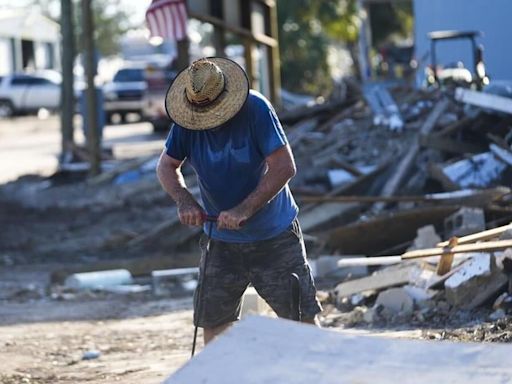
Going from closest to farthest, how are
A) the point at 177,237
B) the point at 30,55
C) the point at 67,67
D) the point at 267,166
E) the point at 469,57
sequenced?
the point at 267,166, the point at 177,237, the point at 469,57, the point at 67,67, the point at 30,55

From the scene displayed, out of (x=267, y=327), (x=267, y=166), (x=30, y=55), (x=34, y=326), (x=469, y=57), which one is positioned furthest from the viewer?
(x=30, y=55)

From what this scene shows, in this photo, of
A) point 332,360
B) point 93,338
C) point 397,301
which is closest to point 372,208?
point 397,301

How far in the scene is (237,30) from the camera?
74.8 ft

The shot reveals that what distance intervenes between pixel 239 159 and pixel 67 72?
1753cm

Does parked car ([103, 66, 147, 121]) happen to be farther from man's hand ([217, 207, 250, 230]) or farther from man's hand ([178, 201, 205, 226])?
man's hand ([217, 207, 250, 230])

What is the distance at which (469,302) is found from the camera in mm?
8391

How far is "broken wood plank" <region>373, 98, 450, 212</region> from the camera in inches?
538

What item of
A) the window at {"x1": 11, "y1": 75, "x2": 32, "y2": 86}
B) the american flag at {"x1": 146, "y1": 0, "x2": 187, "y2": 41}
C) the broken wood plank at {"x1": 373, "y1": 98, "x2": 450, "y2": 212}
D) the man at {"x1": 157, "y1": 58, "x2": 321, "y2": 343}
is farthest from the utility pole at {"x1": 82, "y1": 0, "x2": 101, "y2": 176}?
the window at {"x1": 11, "y1": 75, "x2": 32, "y2": 86}

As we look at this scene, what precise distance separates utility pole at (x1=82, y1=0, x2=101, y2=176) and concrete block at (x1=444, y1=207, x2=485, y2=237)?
996 cm

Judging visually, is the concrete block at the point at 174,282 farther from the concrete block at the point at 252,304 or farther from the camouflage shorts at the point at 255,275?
the camouflage shorts at the point at 255,275

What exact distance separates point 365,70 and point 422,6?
31.7 ft

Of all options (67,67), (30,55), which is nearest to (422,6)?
(67,67)

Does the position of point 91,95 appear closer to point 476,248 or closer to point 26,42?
point 476,248

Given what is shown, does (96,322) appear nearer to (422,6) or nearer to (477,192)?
(477,192)
